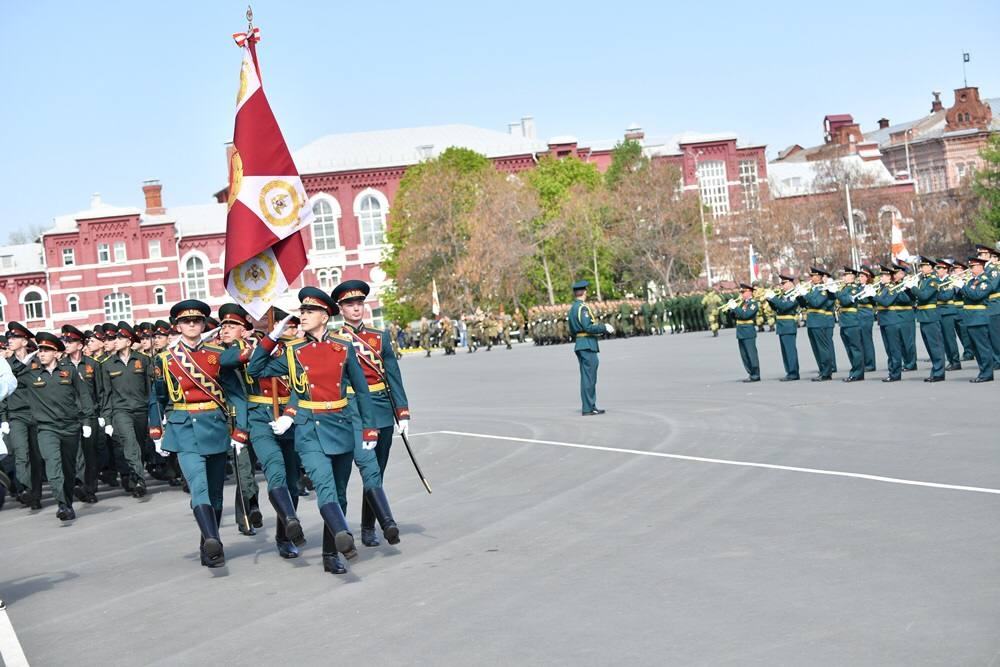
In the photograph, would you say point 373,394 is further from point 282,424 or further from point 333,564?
point 333,564

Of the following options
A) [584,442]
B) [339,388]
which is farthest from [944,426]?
[339,388]

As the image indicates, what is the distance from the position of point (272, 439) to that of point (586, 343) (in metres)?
10.6

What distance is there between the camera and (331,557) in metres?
9.69

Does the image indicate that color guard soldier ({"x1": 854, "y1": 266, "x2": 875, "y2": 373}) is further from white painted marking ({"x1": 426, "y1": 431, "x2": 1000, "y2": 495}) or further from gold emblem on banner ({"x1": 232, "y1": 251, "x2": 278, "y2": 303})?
gold emblem on banner ({"x1": 232, "y1": 251, "x2": 278, "y2": 303})

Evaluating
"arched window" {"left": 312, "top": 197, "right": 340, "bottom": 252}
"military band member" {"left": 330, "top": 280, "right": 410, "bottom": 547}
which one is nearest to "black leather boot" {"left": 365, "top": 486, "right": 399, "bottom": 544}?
"military band member" {"left": 330, "top": 280, "right": 410, "bottom": 547}

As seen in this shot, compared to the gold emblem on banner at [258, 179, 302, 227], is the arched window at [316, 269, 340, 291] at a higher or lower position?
higher

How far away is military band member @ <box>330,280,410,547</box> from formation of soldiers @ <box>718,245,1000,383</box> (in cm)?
1180

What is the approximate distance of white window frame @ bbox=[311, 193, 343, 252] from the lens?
95.2m

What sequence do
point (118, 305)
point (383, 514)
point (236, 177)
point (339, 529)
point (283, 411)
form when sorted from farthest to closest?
1. point (118, 305)
2. point (236, 177)
3. point (283, 411)
4. point (383, 514)
5. point (339, 529)

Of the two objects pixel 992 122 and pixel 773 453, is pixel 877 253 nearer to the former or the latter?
pixel 992 122

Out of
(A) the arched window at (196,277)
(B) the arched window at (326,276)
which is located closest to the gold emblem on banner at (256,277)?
(B) the arched window at (326,276)

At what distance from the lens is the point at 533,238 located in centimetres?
7744

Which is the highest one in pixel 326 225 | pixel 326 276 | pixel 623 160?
pixel 623 160

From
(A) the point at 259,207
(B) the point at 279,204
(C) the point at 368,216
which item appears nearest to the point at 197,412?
(A) the point at 259,207
